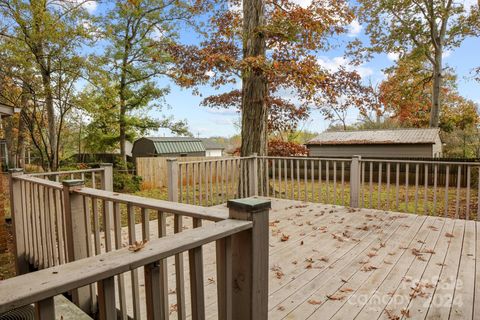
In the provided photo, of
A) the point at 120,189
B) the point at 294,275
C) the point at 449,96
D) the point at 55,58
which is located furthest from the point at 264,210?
the point at 449,96

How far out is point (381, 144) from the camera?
47.0ft

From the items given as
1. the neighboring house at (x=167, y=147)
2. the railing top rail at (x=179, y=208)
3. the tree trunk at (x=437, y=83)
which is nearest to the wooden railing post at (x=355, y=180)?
the railing top rail at (x=179, y=208)

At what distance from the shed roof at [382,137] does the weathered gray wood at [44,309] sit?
14.9 m

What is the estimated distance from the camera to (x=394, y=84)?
57.8 ft

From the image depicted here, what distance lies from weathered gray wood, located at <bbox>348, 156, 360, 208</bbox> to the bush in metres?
8.75

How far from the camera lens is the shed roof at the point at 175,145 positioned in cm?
1897

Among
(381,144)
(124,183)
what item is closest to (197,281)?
(124,183)

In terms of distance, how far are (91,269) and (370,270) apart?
2915 mm

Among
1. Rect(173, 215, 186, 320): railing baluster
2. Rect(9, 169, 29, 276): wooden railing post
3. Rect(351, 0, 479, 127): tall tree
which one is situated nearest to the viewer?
Rect(173, 215, 186, 320): railing baluster

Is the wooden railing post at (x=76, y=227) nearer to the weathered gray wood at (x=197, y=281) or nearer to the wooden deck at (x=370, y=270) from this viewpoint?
the wooden deck at (x=370, y=270)

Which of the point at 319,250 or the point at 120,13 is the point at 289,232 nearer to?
the point at 319,250

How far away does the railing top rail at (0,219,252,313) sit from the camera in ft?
2.47

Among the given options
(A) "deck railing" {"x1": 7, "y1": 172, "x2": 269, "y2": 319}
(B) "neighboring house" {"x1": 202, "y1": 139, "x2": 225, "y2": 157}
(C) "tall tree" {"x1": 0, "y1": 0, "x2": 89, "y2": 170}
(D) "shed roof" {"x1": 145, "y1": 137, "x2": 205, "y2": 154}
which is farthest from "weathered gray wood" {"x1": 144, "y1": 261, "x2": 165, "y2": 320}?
(B) "neighboring house" {"x1": 202, "y1": 139, "x2": 225, "y2": 157}

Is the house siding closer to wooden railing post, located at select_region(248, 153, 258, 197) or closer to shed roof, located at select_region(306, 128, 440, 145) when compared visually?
shed roof, located at select_region(306, 128, 440, 145)
